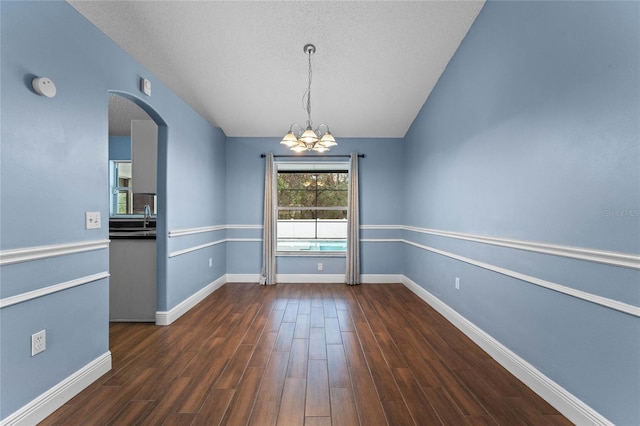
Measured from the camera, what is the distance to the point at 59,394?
1.66 meters

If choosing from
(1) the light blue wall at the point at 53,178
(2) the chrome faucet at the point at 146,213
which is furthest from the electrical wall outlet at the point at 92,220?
(2) the chrome faucet at the point at 146,213

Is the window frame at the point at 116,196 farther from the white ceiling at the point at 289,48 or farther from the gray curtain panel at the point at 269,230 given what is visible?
A: the white ceiling at the point at 289,48

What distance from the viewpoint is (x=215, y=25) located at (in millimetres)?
2570

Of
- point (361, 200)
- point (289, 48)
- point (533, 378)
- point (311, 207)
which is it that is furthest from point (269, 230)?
point (533, 378)

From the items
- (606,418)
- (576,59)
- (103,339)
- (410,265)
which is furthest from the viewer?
(410,265)

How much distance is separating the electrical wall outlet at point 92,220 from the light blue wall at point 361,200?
2.74m

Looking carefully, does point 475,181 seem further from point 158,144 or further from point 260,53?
point 158,144

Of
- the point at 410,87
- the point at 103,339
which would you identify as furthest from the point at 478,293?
the point at 103,339

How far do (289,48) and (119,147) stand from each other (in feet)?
13.6

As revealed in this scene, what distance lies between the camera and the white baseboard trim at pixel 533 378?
1.50 m

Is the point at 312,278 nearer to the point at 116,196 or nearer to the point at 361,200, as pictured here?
the point at 361,200

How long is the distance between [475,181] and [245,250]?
3.60m

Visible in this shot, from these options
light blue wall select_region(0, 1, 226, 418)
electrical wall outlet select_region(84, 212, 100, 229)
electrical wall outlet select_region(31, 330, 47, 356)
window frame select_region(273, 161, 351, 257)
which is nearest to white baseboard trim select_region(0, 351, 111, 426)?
light blue wall select_region(0, 1, 226, 418)

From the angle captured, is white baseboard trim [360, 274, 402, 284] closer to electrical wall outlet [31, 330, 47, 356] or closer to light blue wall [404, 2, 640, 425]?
light blue wall [404, 2, 640, 425]
